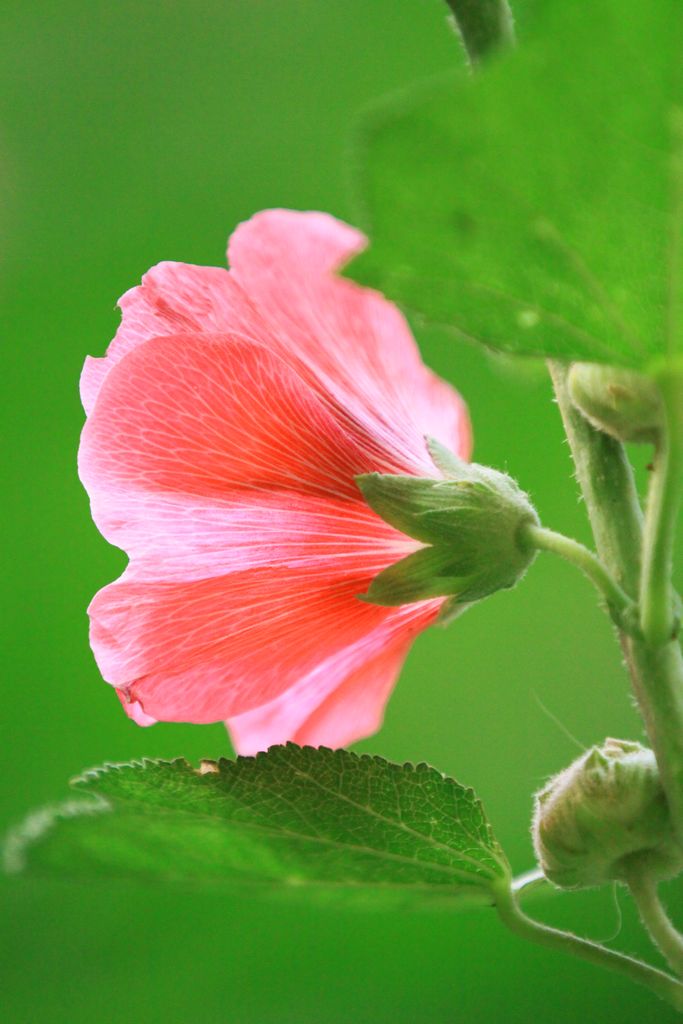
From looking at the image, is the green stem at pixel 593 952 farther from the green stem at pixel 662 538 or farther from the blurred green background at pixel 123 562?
the blurred green background at pixel 123 562

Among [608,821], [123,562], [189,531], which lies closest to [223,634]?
[189,531]

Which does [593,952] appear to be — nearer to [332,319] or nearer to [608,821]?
[608,821]

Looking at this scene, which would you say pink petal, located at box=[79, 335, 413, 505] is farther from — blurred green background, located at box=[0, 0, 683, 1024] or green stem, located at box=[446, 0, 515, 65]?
blurred green background, located at box=[0, 0, 683, 1024]

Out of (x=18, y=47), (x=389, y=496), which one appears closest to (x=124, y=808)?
(x=389, y=496)

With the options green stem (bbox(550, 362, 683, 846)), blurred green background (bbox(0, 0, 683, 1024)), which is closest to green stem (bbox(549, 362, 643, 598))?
green stem (bbox(550, 362, 683, 846))

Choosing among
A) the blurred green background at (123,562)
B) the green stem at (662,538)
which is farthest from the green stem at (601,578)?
the blurred green background at (123,562)

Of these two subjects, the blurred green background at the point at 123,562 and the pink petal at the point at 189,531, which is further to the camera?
the blurred green background at the point at 123,562
